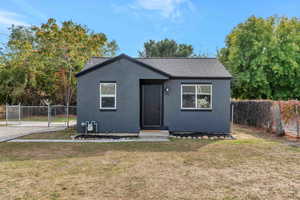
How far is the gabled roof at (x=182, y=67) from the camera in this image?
9461 mm

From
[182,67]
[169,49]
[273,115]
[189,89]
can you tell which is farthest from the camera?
[169,49]

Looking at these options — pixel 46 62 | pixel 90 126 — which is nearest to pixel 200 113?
pixel 90 126

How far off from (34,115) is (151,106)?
30.8 feet

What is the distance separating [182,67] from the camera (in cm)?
1062

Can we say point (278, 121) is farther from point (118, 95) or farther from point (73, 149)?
point (73, 149)

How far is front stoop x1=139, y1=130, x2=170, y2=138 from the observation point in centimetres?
909

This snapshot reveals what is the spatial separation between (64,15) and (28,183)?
20.6 meters

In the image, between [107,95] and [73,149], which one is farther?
[107,95]

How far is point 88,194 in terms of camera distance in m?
3.47

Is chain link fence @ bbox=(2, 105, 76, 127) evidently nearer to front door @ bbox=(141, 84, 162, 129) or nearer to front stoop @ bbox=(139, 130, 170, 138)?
front door @ bbox=(141, 84, 162, 129)

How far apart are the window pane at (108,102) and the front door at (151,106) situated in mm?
1560

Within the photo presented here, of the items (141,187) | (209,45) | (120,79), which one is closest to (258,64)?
(209,45)

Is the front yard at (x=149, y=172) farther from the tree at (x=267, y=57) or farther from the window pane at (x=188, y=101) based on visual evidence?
the tree at (x=267, y=57)

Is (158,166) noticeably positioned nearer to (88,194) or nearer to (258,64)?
(88,194)
